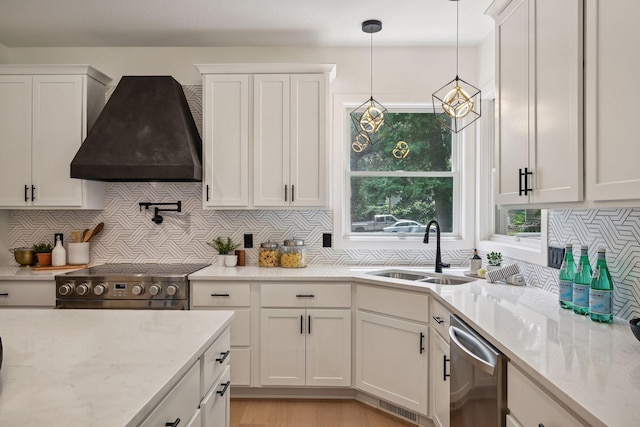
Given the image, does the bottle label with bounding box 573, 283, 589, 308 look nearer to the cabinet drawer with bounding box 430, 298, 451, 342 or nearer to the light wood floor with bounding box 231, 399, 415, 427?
the cabinet drawer with bounding box 430, 298, 451, 342

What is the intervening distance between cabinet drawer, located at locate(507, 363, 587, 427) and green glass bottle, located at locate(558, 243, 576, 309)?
711 millimetres

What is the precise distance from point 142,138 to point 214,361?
7.08 feet

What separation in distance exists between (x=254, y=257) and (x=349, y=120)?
1.45 meters

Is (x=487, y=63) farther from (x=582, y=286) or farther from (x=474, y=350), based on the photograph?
(x=474, y=350)

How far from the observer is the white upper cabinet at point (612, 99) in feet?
4.12

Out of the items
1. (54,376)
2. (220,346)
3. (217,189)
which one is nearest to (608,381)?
(220,346)

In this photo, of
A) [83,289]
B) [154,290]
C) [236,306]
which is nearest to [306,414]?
[236,306]

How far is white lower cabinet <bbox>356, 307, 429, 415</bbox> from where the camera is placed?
2566 mm

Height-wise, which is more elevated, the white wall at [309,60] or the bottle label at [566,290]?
the white wall at [309,60]

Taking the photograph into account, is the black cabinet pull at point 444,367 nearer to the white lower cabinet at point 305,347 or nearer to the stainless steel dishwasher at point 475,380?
the stainless steel dishwasher at point 475,380

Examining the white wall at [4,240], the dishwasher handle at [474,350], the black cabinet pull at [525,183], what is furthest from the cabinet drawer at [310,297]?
the white wall at [4,240]

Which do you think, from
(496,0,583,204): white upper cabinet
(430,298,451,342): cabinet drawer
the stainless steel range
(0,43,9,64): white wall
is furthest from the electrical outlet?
(0,43,9,64): white wall

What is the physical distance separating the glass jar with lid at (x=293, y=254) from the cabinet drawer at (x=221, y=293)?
1.40 feet

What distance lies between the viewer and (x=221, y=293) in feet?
9.70
